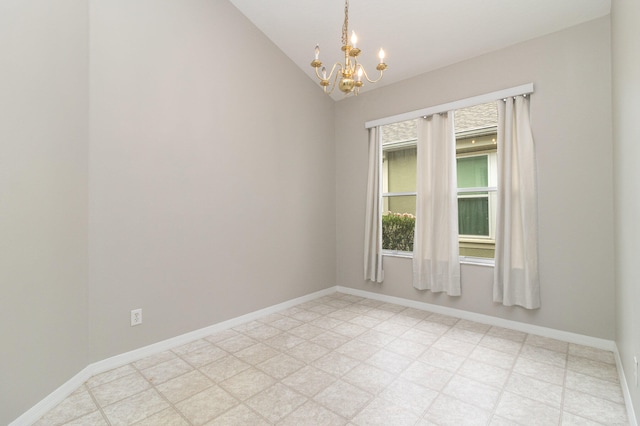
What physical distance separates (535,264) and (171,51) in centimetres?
393

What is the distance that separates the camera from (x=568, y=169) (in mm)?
2793

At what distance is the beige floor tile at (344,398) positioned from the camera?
6.07 ft

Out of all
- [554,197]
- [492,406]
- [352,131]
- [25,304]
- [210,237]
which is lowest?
[492,406]

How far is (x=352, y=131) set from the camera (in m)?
4.46

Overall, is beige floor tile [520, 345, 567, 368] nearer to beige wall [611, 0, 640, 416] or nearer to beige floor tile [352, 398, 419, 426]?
beige wall [611, 0, 640, 416]

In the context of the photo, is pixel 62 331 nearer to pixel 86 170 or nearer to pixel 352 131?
pixel 86 170

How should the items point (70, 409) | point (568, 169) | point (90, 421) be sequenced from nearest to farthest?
1. point (90, 421)
2. point (70, 409)
3. point (568, 169)

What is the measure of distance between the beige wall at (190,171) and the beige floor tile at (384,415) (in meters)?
1.83

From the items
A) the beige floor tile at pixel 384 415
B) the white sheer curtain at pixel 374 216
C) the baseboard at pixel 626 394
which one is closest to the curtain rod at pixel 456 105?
the white sheer curtain at pixel 374 216

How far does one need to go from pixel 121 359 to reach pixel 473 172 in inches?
153

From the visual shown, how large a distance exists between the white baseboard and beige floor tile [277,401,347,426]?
4.63 feet

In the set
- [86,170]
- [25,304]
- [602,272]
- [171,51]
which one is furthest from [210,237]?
[602,272]

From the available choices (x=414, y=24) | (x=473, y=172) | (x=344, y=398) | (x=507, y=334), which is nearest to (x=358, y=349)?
(x=344, y=398)

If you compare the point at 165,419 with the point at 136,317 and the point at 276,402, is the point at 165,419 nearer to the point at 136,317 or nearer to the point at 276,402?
the point at 276,402
